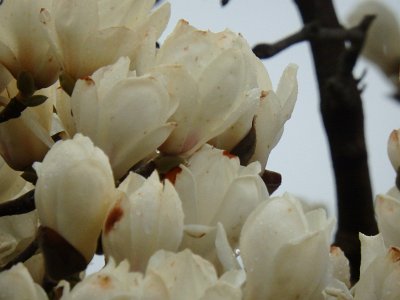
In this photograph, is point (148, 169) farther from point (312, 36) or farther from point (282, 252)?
point (312, 36)

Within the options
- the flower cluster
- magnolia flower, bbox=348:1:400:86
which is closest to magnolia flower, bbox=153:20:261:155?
the flower cluster

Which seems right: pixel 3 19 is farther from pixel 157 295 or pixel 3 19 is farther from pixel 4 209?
pixel 157 295

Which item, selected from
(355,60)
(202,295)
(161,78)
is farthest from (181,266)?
(355,60)

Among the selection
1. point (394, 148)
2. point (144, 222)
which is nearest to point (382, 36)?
point (394, 148)

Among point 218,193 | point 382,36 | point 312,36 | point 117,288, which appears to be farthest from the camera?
point 382,36

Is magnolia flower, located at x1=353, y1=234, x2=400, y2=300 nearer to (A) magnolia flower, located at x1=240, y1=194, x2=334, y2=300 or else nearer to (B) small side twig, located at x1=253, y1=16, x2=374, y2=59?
(A) magnolia flower, located at x1=240, y1=194, x2=334, y2=300

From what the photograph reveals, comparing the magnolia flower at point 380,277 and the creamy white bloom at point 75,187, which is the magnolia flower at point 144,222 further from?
the magnolia flower at point 380,277

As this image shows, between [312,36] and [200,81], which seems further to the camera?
[312,36]

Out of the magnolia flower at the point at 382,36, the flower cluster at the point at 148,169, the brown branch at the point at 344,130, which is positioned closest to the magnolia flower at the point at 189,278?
A: the flower cluster at the point at 148,169
